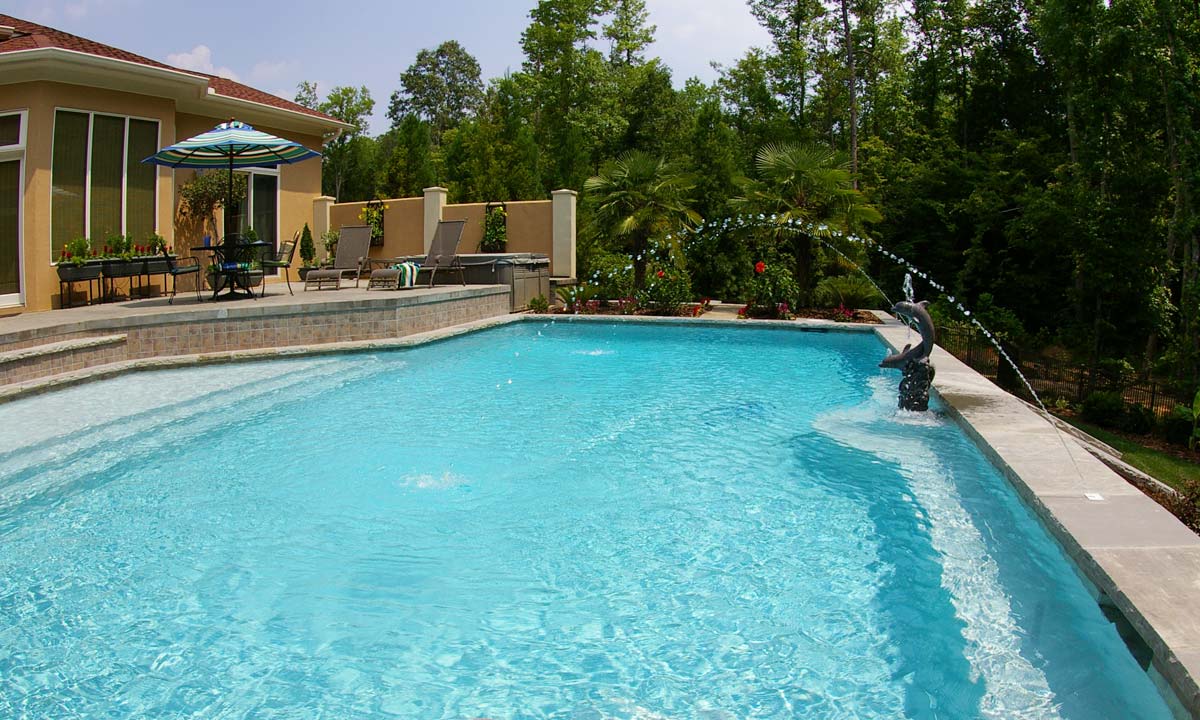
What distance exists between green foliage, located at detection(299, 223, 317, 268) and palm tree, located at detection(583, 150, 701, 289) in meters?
5.71

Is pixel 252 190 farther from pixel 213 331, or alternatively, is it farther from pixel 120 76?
pixel 213 331

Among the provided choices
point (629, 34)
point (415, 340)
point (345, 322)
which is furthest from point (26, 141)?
point (629, 34)

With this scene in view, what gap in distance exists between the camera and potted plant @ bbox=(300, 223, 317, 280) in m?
16.5

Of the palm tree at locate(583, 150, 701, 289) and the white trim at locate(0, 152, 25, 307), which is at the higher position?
the palm tree at locate(583, 150, 701, 289)

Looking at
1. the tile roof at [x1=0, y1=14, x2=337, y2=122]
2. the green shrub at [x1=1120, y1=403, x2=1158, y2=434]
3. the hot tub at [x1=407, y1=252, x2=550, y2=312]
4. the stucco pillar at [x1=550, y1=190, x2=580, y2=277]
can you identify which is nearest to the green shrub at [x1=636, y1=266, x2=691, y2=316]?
the hot tub at [x1=407, y1=252, x2=550, y2=312]

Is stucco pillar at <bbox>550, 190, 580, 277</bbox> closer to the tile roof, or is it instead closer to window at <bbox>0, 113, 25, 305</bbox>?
the tile roof

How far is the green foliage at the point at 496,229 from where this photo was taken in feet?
56.5

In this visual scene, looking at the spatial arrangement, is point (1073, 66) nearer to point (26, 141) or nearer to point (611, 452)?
point (611, 452)

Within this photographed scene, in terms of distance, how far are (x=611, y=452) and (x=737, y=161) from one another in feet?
49.1

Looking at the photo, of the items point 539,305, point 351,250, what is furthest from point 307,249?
point 539,305

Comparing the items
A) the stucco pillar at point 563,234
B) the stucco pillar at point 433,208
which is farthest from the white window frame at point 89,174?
the stucco pillar at point 563,234

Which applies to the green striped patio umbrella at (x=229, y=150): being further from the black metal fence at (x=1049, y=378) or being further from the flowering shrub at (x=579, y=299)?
the black metal fence at (x=1049, y=378)

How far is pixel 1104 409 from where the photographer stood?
15.0 meters

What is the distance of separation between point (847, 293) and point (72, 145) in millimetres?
12769
